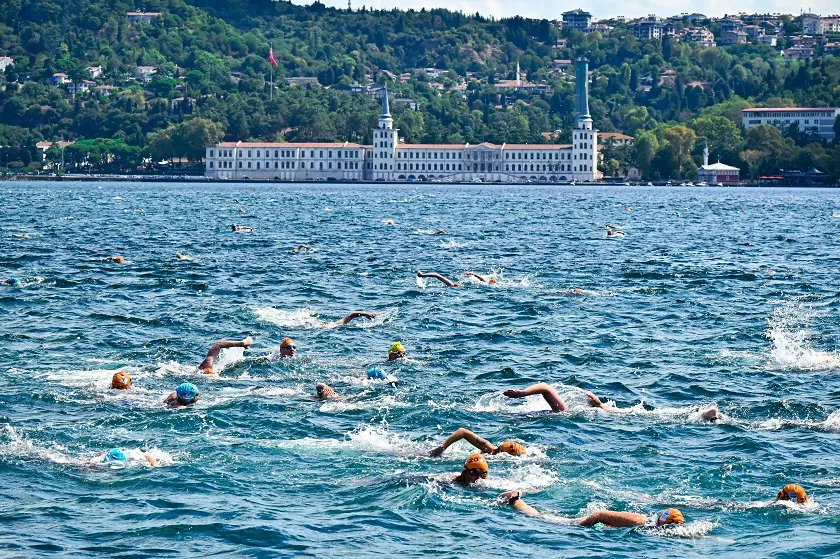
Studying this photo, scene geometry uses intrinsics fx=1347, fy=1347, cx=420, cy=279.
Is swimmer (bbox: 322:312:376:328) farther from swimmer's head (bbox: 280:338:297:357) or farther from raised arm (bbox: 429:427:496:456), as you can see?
raised arm (bbox: 429:427:496:456)

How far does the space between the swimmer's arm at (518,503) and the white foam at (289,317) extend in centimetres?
1869

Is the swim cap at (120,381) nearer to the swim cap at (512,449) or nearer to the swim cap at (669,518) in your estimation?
the swim cap at (512,449)

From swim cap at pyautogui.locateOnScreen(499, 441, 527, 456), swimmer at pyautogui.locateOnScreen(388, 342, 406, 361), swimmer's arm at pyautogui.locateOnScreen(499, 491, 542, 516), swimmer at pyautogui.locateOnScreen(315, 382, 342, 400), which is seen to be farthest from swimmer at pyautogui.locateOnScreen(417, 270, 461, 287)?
swimmer's arm at pyautogui.locateOnScreen(499, 491, 542, 516)

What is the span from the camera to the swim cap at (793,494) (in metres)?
21.4

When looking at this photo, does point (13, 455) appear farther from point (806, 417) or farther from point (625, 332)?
point (625, 332)

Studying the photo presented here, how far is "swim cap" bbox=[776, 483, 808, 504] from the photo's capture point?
70.1 ft

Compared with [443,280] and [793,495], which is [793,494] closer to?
[793,495]

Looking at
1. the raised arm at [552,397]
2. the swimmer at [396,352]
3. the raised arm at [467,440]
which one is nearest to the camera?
the raised arm at [467,440]

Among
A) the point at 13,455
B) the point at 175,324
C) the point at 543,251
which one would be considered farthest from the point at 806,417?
the point at 543,251

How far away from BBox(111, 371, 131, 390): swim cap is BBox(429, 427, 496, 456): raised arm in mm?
8390

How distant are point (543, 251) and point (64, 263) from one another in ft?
85.9

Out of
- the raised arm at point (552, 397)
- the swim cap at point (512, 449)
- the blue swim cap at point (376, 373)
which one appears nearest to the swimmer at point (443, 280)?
the blue swim cap at point (376, 373)

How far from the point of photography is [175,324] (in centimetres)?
3978

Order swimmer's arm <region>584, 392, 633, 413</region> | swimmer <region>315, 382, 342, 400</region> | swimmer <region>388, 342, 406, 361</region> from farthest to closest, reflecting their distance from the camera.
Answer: swimmer <region>388, 342, 406, 361</region>, swimmer <region>315, 382, 342, 400</region>, swimmer's arm <region>584, 392, 633, 413</region>
